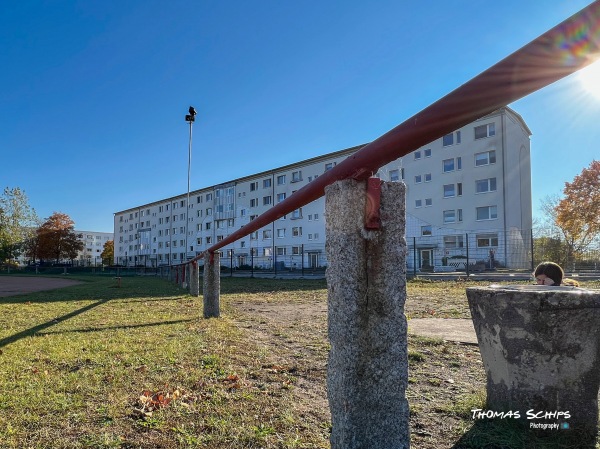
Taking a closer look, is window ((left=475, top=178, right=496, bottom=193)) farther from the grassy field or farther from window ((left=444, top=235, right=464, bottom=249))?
the grassy field

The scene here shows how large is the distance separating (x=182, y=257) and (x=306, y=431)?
227ft

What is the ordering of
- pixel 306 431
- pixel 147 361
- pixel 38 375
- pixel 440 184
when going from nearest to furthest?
pixel 306 431
pixel 38 375
pixel 147 361
pixel 440 184

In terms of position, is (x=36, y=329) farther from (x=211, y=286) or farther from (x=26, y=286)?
(x=26, y=286)

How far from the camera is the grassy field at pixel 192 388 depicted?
2.22 metres

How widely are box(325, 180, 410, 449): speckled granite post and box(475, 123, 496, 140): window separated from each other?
35598mm

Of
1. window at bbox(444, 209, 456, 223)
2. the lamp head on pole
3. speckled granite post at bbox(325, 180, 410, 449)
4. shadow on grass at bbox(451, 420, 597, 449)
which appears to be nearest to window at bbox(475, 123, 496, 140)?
window at bbox(444, 209, 456, 223)

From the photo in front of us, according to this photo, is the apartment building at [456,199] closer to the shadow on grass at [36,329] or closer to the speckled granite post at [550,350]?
the shadow on grass at [36,329]

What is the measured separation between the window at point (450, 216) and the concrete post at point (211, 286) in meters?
31.9

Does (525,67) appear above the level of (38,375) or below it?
above

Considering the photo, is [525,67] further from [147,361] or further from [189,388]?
[147,361]

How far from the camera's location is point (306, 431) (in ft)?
7.49

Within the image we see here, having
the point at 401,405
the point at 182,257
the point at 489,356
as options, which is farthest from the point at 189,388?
the point at 182,257

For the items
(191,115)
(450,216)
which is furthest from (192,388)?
(450,216)

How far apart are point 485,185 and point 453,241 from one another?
17.9ft
